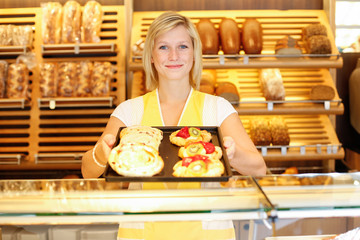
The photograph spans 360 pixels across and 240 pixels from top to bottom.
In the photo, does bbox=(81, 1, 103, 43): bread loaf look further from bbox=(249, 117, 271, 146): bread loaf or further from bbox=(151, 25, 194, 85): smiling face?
bbox=(151, 25, 194, 85): smiling face

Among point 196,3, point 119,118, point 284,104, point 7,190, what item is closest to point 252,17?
point 196,3

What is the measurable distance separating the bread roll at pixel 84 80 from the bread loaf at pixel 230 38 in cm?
116

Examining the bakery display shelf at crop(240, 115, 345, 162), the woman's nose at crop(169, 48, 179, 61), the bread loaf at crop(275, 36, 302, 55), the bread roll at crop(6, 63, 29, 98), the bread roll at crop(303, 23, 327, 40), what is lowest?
the bakery display shelf at crop(240, 115, 345, 162)

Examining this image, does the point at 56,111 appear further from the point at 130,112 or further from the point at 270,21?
the point at 270,21

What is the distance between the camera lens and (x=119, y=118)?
1.84 meters

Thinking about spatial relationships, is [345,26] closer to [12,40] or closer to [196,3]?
[196,3]

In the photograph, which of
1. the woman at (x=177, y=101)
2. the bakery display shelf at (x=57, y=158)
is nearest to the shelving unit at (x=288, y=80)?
the bakery display shelf at (x=57, y=158)

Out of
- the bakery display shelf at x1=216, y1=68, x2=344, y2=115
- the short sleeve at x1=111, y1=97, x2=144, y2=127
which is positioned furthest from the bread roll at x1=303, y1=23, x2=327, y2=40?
the short sleeve at x1=111, y1=97, x2=144, y2=127

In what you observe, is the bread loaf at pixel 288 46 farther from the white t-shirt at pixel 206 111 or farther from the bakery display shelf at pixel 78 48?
A: the white t-shirt at pixel 206 111

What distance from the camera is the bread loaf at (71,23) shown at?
3.40 meters

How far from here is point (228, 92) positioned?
125 inches

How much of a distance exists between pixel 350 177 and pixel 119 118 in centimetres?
105

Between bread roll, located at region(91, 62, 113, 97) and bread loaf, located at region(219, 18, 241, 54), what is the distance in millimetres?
994

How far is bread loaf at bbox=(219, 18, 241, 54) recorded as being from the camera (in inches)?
128
